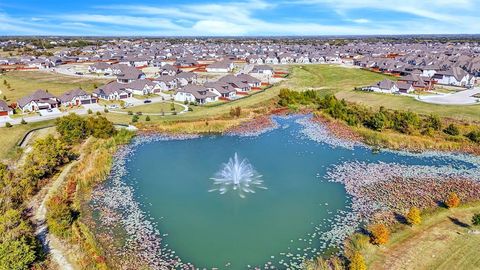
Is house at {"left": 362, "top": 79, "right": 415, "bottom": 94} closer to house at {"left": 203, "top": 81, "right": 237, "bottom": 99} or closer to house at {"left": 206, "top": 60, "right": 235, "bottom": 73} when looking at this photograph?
house at {"left": 203, "top": 81, "right": 237, "bottom": 99}

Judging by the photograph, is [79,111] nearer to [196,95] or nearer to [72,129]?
[72,129]

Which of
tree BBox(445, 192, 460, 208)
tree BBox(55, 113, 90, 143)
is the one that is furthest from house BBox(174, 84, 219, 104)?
tree BBox(445, 192, 460, 208)

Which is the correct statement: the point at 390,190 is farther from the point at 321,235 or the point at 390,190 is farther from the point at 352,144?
the point at 352,144

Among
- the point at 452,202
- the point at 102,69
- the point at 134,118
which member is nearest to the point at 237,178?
the point at 452,202

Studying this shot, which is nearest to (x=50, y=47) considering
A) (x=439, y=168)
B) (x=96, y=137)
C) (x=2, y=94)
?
(x=2, y=94)

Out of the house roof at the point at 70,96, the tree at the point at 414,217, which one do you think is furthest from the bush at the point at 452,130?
the house roof at the point at 70,96
